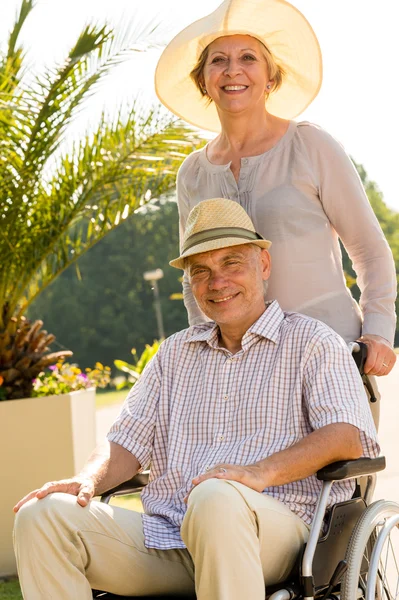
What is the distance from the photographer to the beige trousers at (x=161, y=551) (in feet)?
7.79

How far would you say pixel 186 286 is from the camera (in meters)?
3.52

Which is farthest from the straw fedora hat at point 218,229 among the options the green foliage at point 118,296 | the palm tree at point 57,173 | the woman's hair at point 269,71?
the green foliage at point 118,296

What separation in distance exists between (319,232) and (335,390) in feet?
2.25

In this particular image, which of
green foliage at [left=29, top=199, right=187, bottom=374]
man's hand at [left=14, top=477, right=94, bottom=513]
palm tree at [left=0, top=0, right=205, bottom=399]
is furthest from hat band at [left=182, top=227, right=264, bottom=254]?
green foliage at [left=29, top=199, right=187, bottom=374]

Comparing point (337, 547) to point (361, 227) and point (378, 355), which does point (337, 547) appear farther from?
point (361, 227)

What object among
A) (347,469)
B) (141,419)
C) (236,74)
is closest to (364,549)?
(347,469)

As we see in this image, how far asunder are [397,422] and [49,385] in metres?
5.79

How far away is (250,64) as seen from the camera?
327 cm

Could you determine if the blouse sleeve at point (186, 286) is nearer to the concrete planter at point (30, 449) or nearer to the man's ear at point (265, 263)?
the man's ear at point (265, 263)

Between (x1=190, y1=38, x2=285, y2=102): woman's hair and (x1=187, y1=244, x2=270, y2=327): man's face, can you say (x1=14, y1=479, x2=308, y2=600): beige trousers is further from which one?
(x1=190, y1=38, x2=285, y2=102): woman's hair

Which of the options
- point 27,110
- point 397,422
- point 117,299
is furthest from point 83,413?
point 117,299

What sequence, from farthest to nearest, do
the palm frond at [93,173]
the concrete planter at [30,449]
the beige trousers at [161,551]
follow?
1. the palm frond at [93,173]
2. the concrete planter at [30,449]
3. the beige trousers at [161,551]

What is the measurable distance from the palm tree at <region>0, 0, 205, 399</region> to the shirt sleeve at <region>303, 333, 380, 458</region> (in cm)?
334

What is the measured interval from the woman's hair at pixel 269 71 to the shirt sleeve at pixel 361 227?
0.34 metres
